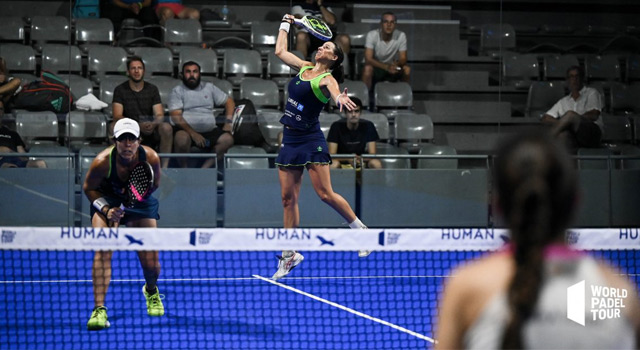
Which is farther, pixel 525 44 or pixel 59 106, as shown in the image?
pixel 525 44

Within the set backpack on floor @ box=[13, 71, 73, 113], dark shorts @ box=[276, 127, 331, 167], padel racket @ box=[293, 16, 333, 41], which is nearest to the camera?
dark shorts @ box=[276, 127, 331, 167]

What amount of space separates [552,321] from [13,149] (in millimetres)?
9366

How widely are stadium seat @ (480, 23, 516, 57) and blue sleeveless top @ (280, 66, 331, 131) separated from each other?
4.43m

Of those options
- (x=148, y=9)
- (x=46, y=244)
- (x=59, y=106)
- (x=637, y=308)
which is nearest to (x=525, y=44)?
(x=148, y=9)

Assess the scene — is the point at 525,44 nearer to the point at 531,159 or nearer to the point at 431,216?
the point at 431,216

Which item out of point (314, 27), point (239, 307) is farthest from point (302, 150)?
point (239, 307)

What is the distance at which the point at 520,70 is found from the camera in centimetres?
1162

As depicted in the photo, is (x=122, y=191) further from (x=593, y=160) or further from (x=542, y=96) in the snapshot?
(x=593, y=160)

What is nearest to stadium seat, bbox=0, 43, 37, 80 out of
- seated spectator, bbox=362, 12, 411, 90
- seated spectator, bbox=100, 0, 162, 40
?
seated spectator, bbox=100, 0, 162, 40

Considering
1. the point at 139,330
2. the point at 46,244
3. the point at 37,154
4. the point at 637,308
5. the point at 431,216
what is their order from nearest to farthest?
the point at 637,308 → the point at 46,244 → the point at 139,330 → the point at 37,154 → the point at 431,216

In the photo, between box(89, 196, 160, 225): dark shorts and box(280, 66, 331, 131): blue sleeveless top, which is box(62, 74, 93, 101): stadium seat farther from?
box(89, 196, 160, 225): dark shorts

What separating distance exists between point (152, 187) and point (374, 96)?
5.50 metres

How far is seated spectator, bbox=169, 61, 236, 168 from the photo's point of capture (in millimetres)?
10711

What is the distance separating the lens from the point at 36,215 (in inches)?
407
